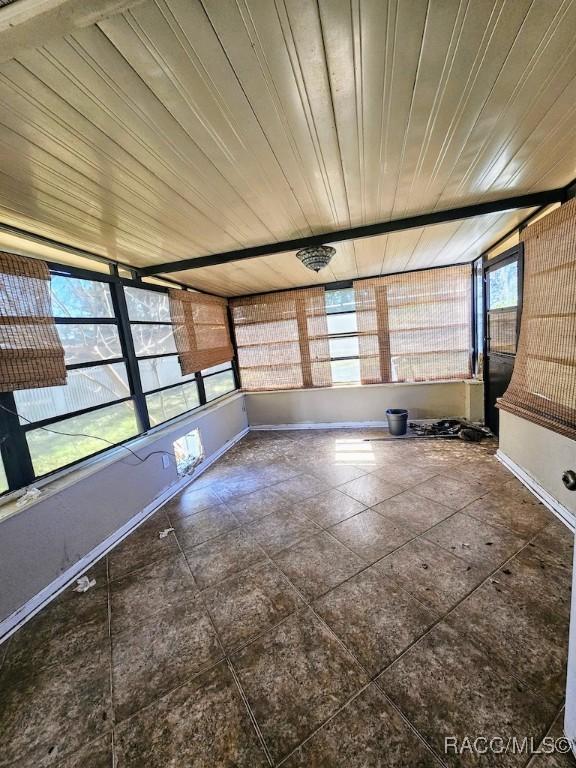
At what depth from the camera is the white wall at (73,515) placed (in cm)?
177

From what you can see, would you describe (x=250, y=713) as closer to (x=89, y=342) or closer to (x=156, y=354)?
(x=89, y=342)

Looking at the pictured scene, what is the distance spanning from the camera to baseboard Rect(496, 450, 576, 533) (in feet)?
6.84

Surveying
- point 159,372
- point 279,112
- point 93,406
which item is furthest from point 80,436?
point 279,112

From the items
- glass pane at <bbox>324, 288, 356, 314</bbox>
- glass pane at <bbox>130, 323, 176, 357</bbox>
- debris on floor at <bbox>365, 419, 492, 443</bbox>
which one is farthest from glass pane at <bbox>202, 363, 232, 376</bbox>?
debris on floor at <bbox>365, 419, 492, 443</bbox>

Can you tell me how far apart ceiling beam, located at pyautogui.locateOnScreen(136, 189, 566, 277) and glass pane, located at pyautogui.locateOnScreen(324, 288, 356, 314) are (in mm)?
2183

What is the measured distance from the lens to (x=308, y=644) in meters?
1.45

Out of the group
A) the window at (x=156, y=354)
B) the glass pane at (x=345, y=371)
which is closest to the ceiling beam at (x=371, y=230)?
the window at (x=156, y=354)

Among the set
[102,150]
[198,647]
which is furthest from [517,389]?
[102,150]

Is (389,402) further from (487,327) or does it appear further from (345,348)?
(487,327)

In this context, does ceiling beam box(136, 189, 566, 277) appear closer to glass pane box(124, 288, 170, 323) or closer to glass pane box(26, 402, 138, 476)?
glass pane box(124, 288, 170, 323)

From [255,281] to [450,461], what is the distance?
3.41 meters

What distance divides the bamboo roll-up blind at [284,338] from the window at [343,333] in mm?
113

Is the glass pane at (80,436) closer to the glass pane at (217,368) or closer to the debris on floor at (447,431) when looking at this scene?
the glass pane at (217,368)

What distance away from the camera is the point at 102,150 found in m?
1.29
